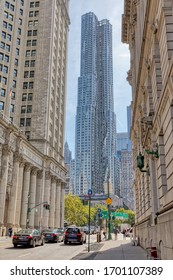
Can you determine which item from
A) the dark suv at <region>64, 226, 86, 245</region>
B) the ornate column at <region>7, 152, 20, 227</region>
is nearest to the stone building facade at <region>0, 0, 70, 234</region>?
the ornate column at <region>7, 152, 20, 227</region>

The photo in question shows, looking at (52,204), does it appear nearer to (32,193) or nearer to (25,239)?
(32,193)

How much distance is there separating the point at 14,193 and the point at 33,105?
2717cm

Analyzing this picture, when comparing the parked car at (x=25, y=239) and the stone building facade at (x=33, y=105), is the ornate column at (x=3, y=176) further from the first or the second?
the parked car at (x=25, y=239)

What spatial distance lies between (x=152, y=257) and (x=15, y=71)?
61851 millimetres

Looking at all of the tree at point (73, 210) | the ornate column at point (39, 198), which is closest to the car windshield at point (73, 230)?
the ornate column at point (39, 198)

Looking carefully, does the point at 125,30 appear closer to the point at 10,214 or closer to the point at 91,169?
the point at 10,214

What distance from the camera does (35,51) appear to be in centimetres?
7319

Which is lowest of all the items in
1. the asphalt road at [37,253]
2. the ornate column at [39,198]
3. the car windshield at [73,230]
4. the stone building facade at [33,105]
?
the asphalt road at [37,253]

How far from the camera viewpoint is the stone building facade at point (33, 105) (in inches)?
2083

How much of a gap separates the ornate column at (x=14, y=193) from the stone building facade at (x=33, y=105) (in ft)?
0.53

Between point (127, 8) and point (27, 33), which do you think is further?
point (27, 33)

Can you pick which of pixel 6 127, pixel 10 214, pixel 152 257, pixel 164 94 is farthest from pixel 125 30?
pixel 152 257

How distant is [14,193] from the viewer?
157ft

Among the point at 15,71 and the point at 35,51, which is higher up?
the point at 35,51
